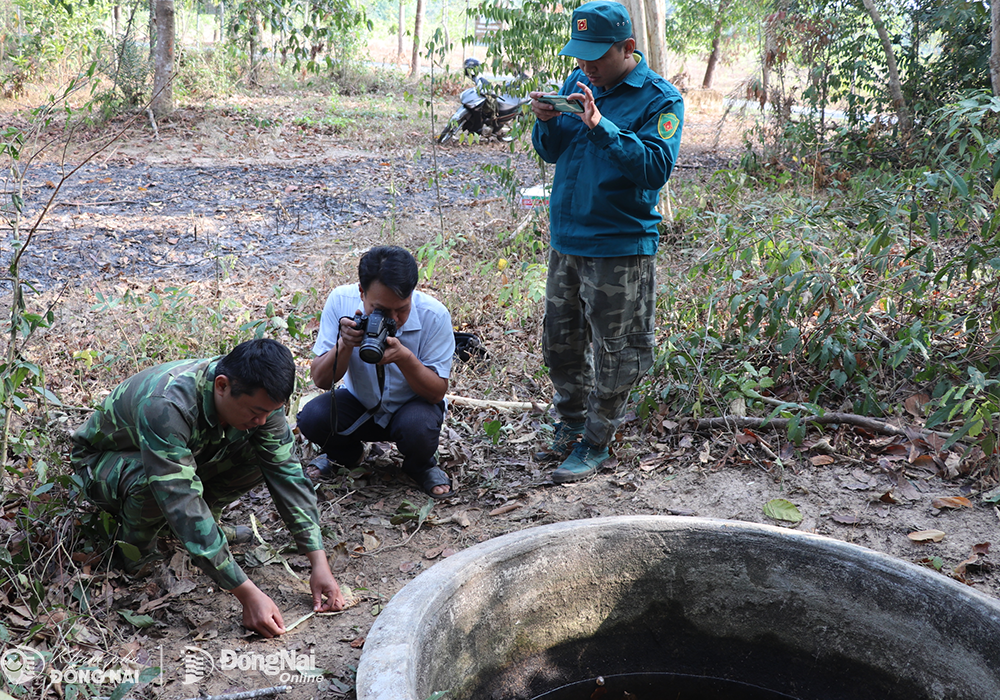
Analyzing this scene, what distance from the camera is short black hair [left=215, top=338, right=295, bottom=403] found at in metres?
2.04

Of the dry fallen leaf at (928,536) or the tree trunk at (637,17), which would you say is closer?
the dry fallen leaf at (928,536)

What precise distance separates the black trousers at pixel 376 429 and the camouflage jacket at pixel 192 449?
0.65m

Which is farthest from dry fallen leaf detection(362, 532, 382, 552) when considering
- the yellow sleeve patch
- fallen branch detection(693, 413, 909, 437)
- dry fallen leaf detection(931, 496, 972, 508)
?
dry fallen leaf detection(931, 496, 972, 508)

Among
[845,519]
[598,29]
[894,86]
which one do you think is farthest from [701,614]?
[894,86]

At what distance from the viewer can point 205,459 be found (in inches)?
93.4

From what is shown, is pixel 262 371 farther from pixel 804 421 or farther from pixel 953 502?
pixel 953 502

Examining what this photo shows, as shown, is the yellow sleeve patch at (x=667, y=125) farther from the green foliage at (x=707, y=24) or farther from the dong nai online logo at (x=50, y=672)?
the green foliage at (x=707, y=24)

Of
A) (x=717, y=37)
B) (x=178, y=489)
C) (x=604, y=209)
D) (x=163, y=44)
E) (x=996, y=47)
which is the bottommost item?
(x=178, y=489)

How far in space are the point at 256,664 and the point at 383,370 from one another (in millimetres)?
1264

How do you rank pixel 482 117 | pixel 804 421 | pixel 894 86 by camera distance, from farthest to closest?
pixel 482 117 < pixel 894 86 < pixel 804 421

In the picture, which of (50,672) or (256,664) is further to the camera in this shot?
(256,664)

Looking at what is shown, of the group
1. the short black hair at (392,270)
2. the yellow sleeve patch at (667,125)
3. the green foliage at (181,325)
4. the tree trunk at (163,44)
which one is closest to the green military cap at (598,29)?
the yellow sleeve patch at (667,125)

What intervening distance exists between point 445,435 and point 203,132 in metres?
7.48

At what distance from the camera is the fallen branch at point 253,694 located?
6.43 ft
